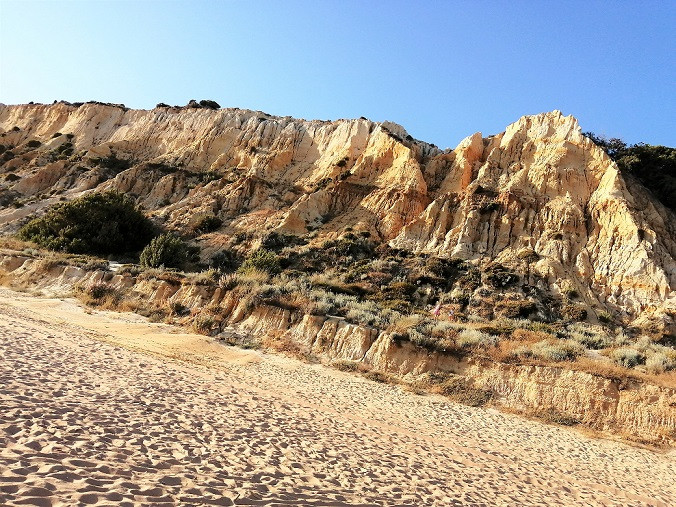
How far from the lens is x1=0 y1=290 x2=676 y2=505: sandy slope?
4898mm

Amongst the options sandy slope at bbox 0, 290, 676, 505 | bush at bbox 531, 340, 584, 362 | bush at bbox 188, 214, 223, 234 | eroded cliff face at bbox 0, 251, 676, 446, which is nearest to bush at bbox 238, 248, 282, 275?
eroded cliff face at bbox 0, 251, 676, 446

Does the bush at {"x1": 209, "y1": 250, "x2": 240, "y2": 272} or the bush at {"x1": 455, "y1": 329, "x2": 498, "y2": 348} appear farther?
the bush at {"x1": 209, "y1": 250, "x2": 240, "y2": 272}

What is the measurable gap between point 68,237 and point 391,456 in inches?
1244

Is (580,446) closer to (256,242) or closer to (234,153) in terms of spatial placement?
(256,242)

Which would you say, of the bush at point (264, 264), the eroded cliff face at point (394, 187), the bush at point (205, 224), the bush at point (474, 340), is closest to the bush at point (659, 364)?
the bush at point (474, 340)

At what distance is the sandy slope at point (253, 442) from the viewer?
4898 mm

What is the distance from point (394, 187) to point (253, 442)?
30279mm

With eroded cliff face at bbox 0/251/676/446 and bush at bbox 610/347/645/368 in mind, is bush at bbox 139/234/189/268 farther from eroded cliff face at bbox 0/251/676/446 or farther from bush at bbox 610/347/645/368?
bush at bbox 610/347/645/368

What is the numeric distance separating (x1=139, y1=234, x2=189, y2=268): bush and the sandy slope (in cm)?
1266

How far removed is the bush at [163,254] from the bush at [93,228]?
19.8ft

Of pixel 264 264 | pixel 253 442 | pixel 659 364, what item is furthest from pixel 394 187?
pixel 253 442

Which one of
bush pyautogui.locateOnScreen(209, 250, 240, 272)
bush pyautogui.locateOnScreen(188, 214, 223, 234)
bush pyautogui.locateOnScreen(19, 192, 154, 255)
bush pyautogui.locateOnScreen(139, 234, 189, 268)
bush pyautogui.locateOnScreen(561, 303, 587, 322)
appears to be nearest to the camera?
bush pyautogui.locateOnScreen(561, 303, 587, 322)

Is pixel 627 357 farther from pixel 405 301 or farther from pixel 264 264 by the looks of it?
pixel 264 264

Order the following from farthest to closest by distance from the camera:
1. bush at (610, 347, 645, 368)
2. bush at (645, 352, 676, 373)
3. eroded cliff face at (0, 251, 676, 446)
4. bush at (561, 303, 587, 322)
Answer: bush at (561, 303, 587, 322) → bush at (610, 347, 645, 368) → bush at (645, 352, 676, 373) → eroded cliff face at (0, 251, 676, 446)
